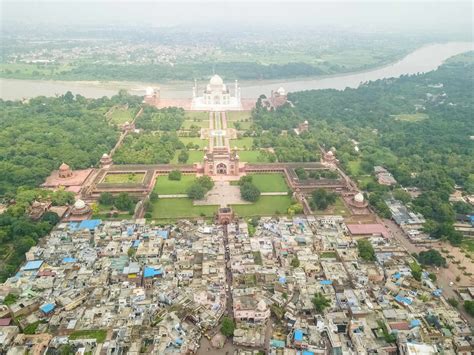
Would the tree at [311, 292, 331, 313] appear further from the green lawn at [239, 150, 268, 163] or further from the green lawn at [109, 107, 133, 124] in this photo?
the green lawn at [109, 107, 133, 124]

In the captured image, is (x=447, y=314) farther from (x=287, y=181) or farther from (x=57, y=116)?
(x=57, y=116)

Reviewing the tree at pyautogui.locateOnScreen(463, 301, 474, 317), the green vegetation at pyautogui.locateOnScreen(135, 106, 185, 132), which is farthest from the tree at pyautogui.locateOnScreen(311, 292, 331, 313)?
the green vegetation at pyautogui.locateOnScreen(135, 106, 185, 132)

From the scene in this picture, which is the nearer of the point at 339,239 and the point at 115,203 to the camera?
the point at 339,239

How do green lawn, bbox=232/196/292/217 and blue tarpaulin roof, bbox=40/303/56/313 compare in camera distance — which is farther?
green lawn, bbox=232/196/292/217

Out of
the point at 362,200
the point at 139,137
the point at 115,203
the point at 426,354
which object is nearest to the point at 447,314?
the point at 426,354

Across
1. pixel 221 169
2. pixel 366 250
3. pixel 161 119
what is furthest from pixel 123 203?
pixel 161 119

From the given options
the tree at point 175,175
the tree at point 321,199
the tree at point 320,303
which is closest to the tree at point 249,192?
the tree at point 321,199
